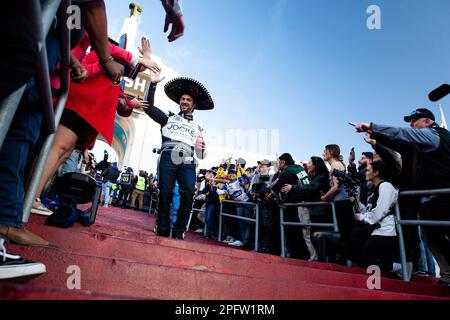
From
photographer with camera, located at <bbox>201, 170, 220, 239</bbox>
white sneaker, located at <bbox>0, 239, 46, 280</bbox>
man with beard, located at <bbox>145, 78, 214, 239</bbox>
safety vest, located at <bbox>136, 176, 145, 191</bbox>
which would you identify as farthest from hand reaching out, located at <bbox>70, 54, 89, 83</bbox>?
safety vest, located at <bbox>136, 176, 145, 191</bbox>

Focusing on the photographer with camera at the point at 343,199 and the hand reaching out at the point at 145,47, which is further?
the photographer with camera at the point at 343,199

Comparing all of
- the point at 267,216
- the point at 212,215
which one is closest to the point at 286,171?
the point at 267,216

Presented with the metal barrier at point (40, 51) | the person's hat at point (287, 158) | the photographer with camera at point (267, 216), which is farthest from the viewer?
the person's hat at point (287, 158)

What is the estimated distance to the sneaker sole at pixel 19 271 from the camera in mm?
694

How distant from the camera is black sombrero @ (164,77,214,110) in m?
3.51

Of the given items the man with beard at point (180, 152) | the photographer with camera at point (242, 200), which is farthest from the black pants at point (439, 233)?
the photographer with camera at point (242, 200)

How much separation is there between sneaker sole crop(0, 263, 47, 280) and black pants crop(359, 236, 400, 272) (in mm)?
2790

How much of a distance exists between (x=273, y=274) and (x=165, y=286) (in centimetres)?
86

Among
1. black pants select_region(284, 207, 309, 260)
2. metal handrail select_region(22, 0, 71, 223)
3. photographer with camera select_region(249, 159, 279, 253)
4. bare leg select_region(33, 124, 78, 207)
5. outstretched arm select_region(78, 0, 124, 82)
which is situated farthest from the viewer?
photographer with camera select_region(249, 159, 279, 253)

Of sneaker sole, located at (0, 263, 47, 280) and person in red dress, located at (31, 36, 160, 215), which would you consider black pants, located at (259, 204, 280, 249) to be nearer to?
person in red dress, located at (31, 36, 160, 215)

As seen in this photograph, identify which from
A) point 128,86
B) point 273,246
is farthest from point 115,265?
point 128,86

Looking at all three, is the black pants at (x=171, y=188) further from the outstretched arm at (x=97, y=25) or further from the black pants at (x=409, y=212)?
the black pants at (x=409, y=212)

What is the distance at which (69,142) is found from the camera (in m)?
1.83

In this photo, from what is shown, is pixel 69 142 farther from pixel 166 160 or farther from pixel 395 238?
pixel 395 238
